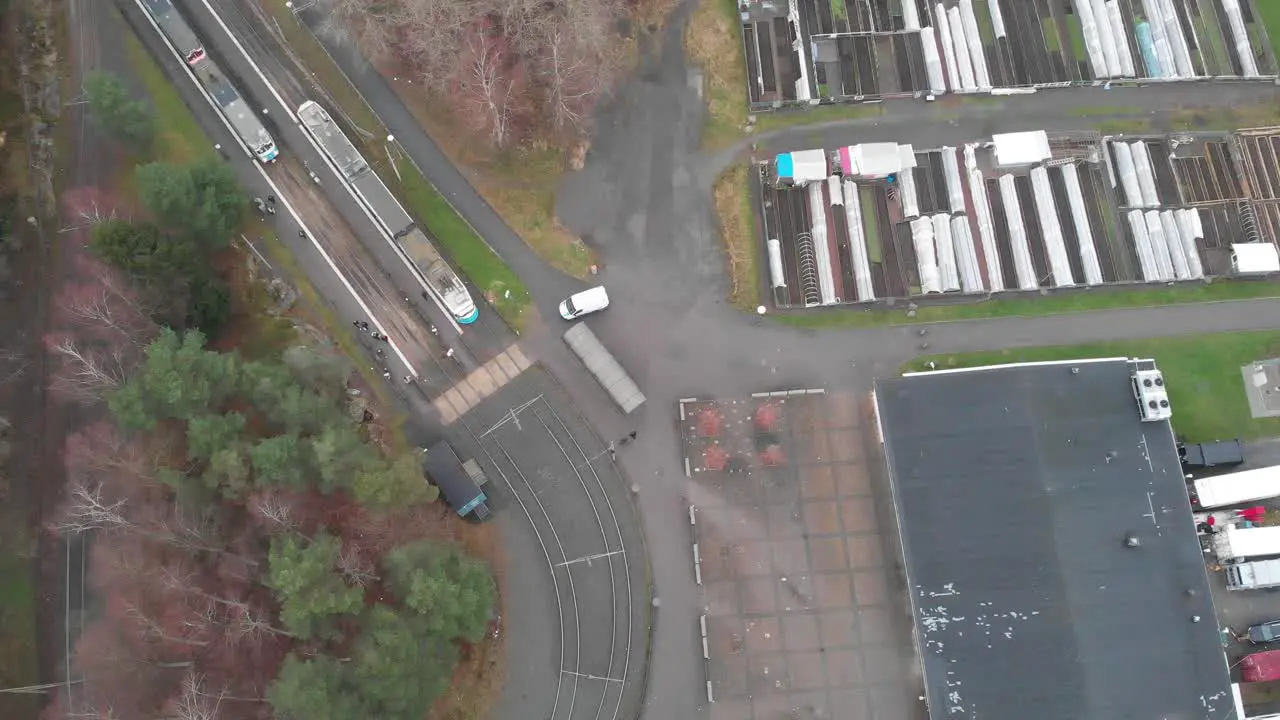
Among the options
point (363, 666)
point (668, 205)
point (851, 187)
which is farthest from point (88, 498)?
point (851, 187)

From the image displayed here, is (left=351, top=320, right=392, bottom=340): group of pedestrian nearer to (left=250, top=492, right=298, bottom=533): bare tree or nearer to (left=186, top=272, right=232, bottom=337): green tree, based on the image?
(left=186, top=272, right=232, bottom=337): green tree

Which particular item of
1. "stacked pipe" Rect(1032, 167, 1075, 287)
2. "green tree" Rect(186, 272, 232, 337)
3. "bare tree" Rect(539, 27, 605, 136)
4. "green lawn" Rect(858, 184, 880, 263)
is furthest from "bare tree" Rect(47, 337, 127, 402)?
"stacked pipe" Rect(1032, 167, 1075, 287)

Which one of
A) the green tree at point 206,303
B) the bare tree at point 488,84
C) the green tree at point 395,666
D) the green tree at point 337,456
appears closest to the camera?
the green tree at point 395,666

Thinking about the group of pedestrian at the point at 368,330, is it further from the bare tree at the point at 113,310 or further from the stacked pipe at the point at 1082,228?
the stacked pipe at the point at 1082,228

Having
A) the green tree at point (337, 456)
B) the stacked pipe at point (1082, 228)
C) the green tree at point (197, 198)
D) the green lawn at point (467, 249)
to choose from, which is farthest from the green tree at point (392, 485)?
the stacked pipe at point (1082, 228)

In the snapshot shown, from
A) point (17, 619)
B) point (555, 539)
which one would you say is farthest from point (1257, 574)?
point (17, 619)

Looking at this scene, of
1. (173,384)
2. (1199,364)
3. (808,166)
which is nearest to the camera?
(173,384)

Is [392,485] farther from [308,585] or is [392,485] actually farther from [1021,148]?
[1021,148]
